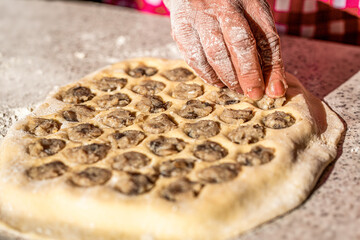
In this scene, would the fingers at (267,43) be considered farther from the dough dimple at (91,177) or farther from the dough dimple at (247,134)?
the dough dimple at (91,177)

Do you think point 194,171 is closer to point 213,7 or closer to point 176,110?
point 176,110

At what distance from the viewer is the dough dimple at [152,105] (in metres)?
1.52

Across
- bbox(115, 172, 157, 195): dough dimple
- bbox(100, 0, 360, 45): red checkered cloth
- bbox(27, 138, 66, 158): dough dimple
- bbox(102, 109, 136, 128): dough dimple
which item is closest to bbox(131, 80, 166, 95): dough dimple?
bbox(102, 109, 136, 128): dough dimple

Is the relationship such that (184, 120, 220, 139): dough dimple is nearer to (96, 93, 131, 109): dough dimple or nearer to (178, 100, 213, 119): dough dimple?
(178, 100, 213, 119): dough dimple

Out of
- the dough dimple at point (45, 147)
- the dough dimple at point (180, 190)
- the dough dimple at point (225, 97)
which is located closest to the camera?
the dough dimple at point (180, 190)

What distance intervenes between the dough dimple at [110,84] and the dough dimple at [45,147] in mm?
398

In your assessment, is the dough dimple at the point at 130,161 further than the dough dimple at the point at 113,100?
No

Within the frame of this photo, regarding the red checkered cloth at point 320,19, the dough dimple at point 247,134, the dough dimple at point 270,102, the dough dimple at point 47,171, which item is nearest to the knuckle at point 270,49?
the dough dimple at point 270,102

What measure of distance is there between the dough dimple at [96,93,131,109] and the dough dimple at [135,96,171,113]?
0.07m

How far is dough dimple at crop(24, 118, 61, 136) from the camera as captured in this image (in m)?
1.44

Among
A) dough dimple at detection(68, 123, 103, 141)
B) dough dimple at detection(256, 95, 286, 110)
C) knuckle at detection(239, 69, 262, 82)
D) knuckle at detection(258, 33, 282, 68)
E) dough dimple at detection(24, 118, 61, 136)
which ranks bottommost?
dough dimple at detection(24, 118, 61, 136)

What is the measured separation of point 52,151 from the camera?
1332 millimetres

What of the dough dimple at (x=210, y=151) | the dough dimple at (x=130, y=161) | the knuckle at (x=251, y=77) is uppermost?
the knuckle at (x=251, y=77)

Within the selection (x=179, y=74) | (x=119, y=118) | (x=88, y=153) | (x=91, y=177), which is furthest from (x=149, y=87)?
(x=91, y=177)
